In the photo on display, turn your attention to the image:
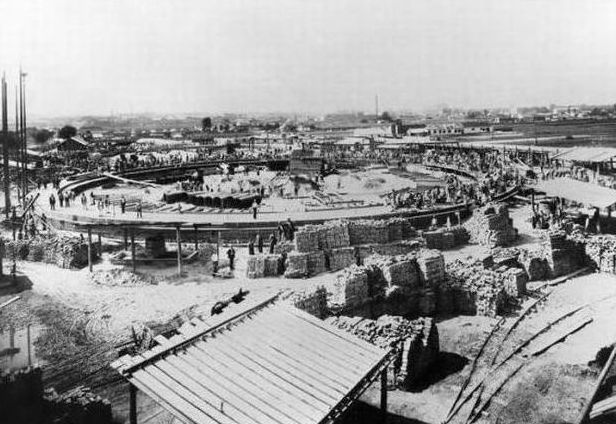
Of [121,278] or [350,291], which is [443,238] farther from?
[121,278]

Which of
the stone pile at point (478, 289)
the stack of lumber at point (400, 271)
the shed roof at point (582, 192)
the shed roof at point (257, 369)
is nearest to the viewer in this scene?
the shed roof at point (257, 369)

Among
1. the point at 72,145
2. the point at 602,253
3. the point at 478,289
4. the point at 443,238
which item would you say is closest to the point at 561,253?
the point at 602,253

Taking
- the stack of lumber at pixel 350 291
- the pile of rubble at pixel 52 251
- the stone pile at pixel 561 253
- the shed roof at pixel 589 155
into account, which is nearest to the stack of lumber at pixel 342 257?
→ the stack of lumber at pixel 350 291

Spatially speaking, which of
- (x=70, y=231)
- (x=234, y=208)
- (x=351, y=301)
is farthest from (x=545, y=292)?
(x=70, y=231)

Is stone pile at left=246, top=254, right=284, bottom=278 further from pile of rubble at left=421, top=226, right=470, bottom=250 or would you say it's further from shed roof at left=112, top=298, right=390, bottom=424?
shed roof at left=112, top=298, right=390, bottom=424

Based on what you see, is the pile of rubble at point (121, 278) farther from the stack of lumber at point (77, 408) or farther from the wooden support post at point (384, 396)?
the wooden support post at point (384, 396)

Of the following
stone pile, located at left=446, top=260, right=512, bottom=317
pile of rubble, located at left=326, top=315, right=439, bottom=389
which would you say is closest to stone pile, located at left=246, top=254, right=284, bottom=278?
stone pile, located at left=446, top=260, right=512, bottom=317
